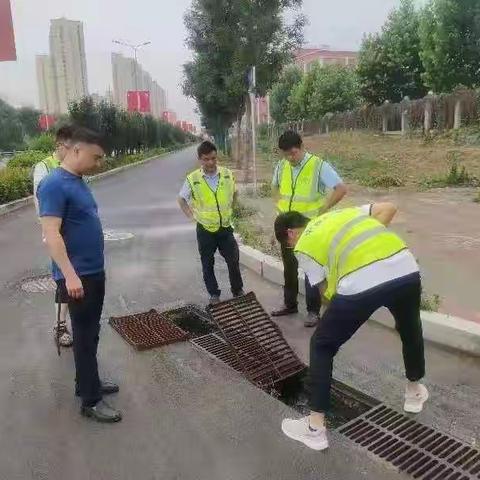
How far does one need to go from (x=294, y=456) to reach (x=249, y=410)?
54 centimetres

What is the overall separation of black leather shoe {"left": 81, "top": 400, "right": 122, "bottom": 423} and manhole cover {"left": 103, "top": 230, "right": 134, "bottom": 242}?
5.96 meters

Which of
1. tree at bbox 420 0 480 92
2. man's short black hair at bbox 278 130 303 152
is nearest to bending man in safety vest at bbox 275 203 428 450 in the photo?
man's short black hair at bbox 278 130 303 152

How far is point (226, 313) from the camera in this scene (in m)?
4.27

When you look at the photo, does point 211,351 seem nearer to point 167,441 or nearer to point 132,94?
point 167,441

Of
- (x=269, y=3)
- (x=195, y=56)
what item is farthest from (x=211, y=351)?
(x=195, y=56)

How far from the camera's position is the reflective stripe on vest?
173 inches

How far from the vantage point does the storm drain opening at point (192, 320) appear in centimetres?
471

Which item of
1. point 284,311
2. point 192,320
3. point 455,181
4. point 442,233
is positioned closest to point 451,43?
point 455,181

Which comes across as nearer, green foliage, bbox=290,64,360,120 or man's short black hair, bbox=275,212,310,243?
man's short black hair, bbox=275,212,310,243

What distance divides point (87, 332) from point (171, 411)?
714 millimetres

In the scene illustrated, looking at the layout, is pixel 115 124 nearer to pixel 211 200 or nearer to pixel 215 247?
pixel 215 247

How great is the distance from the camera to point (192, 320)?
500cm

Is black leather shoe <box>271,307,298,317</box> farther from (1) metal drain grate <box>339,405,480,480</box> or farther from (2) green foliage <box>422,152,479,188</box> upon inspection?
(2) green foliage <box>422,152,479,188</box>

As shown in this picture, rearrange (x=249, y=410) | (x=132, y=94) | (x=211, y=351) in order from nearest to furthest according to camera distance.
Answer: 1. (x=249, y=410)
2. (x=211, y=351)
3. (x=132, y=94)
